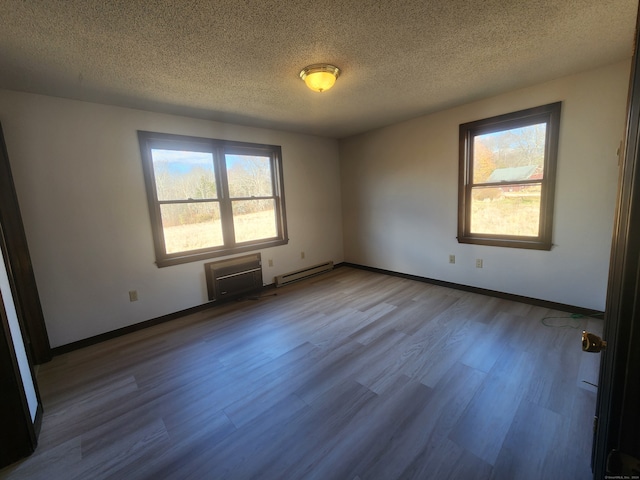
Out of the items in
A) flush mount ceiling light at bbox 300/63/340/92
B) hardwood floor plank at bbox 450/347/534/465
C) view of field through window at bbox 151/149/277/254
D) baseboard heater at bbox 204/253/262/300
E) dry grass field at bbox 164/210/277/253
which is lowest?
hardwood floor plank at bbox 450/347/534/465

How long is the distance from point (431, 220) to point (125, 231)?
3821mm

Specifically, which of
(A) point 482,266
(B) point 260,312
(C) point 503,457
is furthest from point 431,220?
(C) point 503,457

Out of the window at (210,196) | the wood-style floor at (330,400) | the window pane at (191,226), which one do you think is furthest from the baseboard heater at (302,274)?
the wood-style floor at (330,400)

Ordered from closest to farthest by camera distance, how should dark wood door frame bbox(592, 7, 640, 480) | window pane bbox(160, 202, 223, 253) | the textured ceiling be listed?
dark wood door frame bbox(592, 7, 640, 480), the textured ceiling, window pane bbox(160, 202, 223, 253)

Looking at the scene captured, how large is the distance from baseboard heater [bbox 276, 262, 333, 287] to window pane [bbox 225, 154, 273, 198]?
1.31 m

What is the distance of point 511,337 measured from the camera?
2449mm

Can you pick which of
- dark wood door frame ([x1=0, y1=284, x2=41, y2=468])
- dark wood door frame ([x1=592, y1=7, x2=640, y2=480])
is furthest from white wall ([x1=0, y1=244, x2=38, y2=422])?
dark wood door frame ([x1=592, y1=7, x2=640, y2=480])

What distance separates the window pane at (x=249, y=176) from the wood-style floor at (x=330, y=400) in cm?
184

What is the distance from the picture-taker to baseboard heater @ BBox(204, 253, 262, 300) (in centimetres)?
348

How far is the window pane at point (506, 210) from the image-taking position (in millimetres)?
2986

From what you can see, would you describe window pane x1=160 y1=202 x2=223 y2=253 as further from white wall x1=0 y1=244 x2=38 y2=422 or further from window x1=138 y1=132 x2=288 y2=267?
white wall x1=0 y1=244 x2=38 y2=422

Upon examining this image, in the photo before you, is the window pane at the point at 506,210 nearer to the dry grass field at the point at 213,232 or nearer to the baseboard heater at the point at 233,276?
the dry grass field at the point at 213,232

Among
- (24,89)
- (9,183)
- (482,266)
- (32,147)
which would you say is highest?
(24,89)

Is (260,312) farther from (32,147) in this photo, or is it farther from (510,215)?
(510,215)
